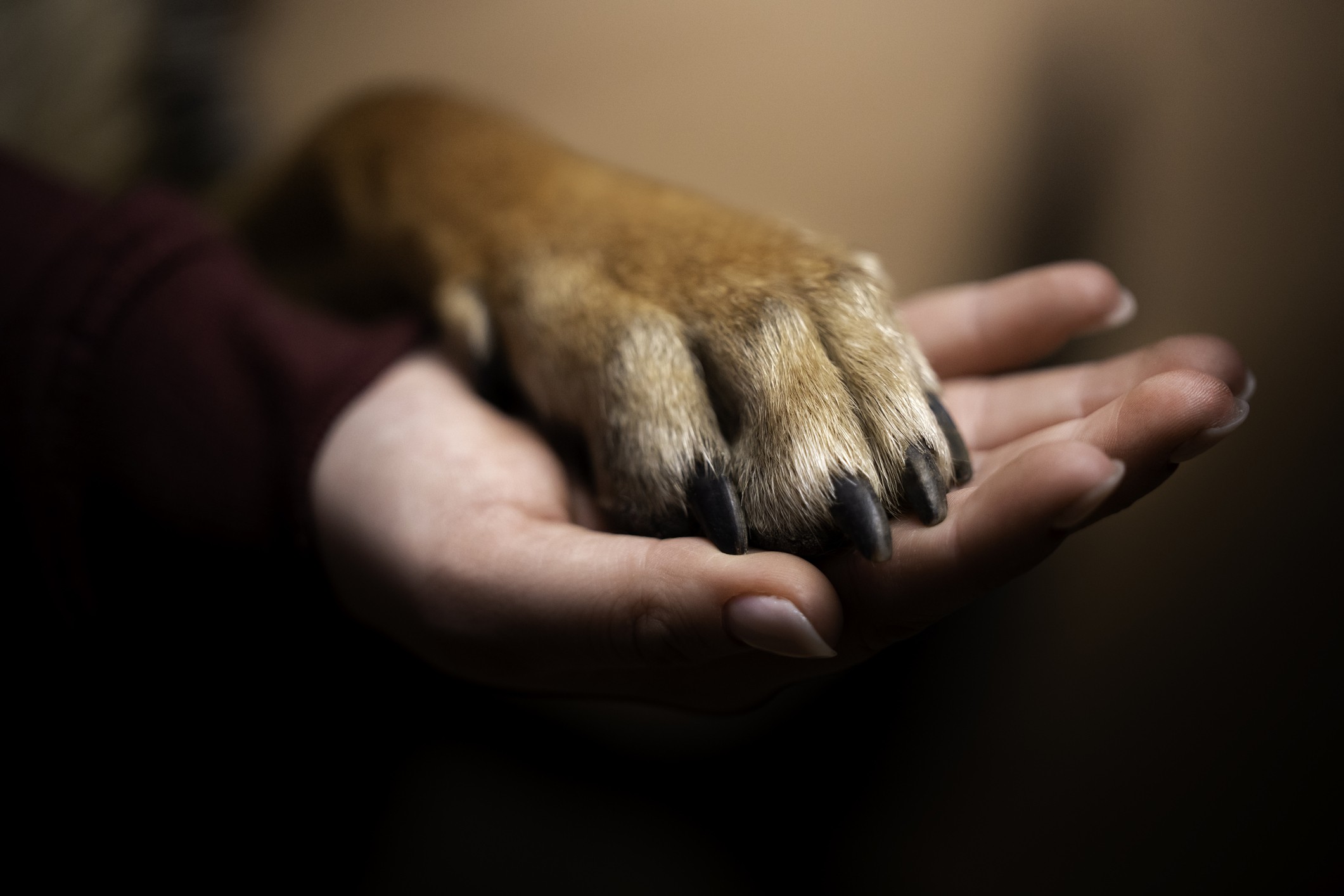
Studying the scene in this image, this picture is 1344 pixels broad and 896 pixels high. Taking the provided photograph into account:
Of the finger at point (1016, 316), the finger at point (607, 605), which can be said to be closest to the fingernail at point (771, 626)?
the finger at point (607, 605)

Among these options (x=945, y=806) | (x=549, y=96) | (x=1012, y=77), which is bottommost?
(x=945, y=806)

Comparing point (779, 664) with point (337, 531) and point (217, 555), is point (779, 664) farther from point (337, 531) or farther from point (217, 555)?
point (217, 555)

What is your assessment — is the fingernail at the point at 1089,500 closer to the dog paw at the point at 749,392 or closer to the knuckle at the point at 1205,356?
the dog paw at the point at 749,392

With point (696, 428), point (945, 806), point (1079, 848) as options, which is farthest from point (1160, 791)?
point (696, 428)

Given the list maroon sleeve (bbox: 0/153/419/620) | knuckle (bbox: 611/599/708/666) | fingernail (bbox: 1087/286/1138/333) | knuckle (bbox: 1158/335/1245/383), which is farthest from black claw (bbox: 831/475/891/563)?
maroon sleeve (bbox: 0/153/419/620)

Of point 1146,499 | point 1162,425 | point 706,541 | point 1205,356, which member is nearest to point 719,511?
point 706,541

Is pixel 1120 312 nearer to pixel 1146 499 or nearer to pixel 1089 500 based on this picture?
pixel 1146 499

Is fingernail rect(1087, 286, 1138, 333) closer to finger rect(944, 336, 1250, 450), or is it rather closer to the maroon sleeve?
finger rect(944, 336, 1250, 450)
